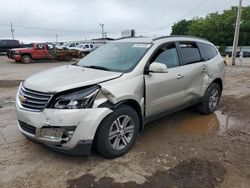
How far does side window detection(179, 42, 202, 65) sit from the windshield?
3.05ft

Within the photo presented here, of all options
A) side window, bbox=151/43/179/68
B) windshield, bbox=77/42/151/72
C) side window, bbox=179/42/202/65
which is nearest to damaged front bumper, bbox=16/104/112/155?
windshield, bbox=77/42/151/72

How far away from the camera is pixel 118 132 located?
13.3ft

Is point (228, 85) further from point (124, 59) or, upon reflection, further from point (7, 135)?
point (7, 135)

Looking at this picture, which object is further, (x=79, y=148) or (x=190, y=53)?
(x=190, y=53)

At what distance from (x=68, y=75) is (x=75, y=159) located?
3.92 ft

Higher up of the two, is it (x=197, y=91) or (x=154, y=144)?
(x=197, y=91)

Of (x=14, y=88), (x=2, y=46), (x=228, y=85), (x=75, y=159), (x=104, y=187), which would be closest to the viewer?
(x=104, y=187)

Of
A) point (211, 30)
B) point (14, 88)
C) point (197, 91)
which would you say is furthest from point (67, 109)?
point (211, 30)

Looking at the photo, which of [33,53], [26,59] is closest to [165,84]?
[26,59]

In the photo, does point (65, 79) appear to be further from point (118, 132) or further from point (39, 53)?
point (39, 53)

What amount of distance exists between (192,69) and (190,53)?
38cm

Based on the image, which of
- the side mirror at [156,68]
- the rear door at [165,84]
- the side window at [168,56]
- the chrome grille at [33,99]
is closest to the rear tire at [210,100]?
the rear door at [165,84]

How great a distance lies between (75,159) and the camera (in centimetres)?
399

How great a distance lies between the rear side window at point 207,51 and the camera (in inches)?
238
